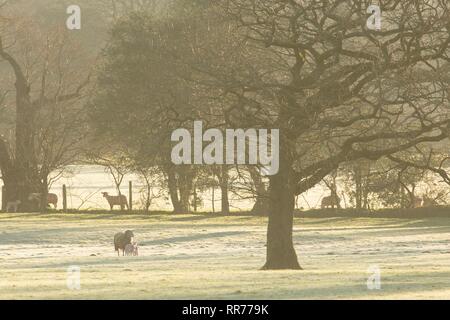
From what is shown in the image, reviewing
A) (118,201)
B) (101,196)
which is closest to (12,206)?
(118,201)

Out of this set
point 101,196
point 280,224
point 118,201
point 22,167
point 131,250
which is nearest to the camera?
point 280,224

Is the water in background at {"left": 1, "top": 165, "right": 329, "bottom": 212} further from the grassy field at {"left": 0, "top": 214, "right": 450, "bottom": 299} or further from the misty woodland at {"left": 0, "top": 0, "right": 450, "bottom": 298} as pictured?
the misty woodland at {"left": 0, "top": 0, "right": 450, "bottom": 298}

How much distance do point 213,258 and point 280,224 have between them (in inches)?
244

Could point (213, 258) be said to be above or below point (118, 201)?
below

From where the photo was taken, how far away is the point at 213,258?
39094 mm

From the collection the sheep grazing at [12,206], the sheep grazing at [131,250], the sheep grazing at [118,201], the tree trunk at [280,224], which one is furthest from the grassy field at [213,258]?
the sheep grazing at [118,201]

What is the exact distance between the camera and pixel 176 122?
112ft

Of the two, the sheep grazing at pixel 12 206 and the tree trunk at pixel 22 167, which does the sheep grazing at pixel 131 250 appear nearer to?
the sheep grazing at pixel 12 206

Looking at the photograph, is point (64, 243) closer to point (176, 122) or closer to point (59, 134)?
point (176, 122)

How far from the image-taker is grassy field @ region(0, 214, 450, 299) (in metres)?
23.5

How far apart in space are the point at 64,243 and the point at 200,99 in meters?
13.7

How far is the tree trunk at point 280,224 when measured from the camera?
32438 mm

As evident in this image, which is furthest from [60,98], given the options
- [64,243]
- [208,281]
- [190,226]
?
[208,281]

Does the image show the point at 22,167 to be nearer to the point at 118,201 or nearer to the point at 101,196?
the point at 118,201
